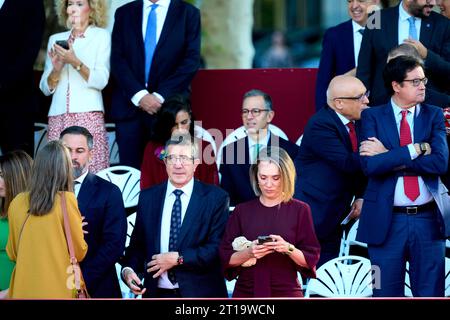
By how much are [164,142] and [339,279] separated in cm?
170

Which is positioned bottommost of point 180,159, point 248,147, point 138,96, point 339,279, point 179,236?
point 339,279

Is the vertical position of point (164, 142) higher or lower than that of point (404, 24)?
lower

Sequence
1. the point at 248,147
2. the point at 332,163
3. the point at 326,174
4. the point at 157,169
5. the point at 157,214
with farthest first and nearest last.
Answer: the point at 248,147
the point at 157,169
the point at 326,174
the point at 332,163
the point at 157,214

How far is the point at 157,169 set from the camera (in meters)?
10.2

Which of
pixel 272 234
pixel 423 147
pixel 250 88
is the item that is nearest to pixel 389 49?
pixel 423 147

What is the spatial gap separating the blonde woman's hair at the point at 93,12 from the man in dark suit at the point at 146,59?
0.46 feet

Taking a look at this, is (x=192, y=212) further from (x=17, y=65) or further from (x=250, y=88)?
(x=250, y=88)

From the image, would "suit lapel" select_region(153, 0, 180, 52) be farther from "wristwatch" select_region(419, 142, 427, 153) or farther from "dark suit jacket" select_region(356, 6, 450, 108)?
"wristwatch" select_region(419, 142, 427, 153)

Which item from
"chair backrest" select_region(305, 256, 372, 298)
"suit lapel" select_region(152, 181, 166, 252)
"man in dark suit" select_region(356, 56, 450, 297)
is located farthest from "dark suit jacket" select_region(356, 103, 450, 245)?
"suit lapel" select_region(152, 181, 166, 252)

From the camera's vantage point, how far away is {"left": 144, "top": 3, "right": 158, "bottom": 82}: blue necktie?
35.2ft

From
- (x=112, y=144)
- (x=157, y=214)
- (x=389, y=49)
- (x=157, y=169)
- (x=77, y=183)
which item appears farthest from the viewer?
(x=112, y=144)

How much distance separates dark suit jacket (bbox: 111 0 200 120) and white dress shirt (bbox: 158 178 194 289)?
159 cm

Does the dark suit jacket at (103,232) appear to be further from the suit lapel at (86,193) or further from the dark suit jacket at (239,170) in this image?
the dark suit jacket at (239,170)

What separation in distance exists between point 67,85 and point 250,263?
272cm
